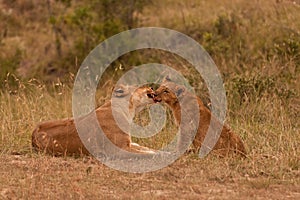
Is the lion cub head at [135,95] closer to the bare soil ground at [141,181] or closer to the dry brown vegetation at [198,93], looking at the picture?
the dry brown vegetation at [198,93]

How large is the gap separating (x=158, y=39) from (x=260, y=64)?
3.55 m

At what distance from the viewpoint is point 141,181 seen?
6.80 m

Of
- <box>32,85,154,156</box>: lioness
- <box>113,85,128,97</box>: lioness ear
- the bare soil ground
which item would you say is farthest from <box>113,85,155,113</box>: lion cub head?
the bare soil ground

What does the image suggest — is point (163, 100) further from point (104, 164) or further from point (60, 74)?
point (60, 74)

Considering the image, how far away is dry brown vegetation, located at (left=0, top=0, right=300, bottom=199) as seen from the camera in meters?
6.64

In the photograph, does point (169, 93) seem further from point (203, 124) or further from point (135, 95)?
point (203, 124)

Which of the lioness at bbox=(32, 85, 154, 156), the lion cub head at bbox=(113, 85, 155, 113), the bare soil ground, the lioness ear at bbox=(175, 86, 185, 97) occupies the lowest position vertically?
the bare soil ground

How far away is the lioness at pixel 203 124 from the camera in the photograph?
771 cm

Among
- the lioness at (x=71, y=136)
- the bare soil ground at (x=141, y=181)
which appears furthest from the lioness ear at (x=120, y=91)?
the bare soil ground at (x=141, y=181)

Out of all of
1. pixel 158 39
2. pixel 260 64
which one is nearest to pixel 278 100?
pixel 260 64

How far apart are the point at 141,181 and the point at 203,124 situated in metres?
1.49

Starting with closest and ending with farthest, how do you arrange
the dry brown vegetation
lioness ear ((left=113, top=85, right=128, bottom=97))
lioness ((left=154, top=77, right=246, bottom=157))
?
the dry brown vegetation → lioness ((left=154, top=77, right=246, bottom=157)) → lioness ear ((left=113, top=85, right=128, bottom=97))

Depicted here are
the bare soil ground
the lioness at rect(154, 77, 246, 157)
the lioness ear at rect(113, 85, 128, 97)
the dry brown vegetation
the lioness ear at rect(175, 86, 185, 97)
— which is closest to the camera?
the bare soil ground

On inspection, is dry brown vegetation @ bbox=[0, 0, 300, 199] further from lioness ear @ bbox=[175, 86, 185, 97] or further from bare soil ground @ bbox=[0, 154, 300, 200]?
lioness ear @ bbox=[175, 86, 185, 97]
